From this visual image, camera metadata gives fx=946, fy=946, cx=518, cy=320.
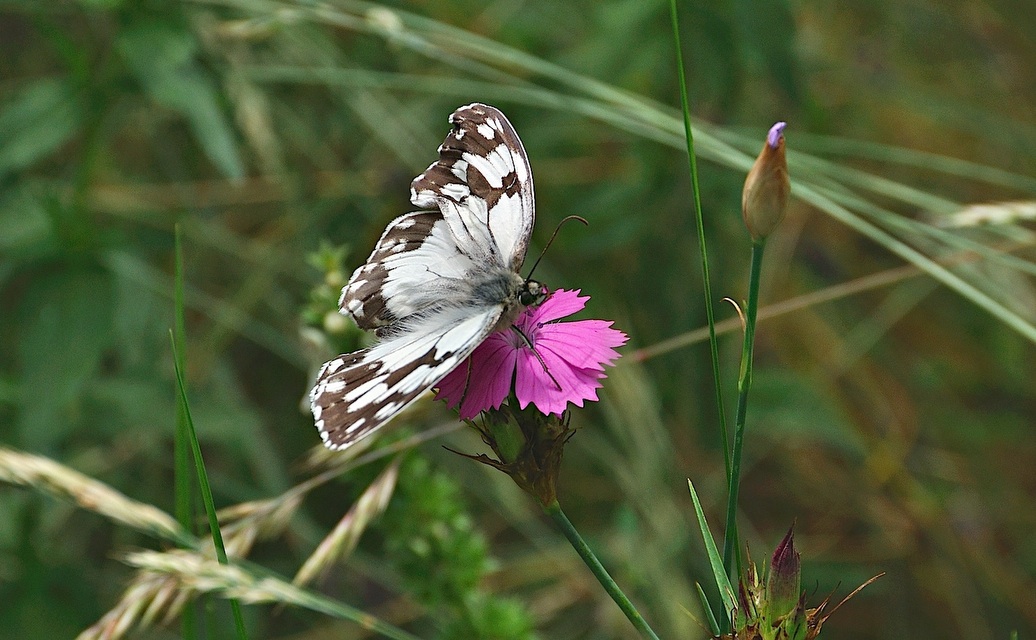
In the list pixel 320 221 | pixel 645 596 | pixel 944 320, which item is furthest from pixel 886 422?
pixel 320 221

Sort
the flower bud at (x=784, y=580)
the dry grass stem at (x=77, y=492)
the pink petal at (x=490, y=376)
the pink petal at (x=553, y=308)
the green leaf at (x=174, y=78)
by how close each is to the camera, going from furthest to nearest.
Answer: the green leaf at (x=174, y=78)
the dry grass stem at (x=77, y=492)
the pink petal at (x=553, y=308)
the pink petal at (x=490, y=376)
the flower bud at (x=784, y=580)

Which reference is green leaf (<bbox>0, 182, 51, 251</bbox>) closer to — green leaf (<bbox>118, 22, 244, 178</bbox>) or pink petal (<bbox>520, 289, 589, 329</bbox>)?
green leaf (<bbox>118, 22, 244, 178</bbox>)

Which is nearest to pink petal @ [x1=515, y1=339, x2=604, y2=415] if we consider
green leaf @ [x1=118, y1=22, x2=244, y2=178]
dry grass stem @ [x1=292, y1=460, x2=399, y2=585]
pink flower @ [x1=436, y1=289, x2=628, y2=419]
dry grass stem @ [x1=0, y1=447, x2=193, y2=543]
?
pink flower @ [x1=436, y1=289, x2=628, y2=419]

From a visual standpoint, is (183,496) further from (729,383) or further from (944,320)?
(944,320)

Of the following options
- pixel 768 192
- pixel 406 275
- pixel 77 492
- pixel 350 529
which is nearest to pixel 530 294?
pixel 406 275

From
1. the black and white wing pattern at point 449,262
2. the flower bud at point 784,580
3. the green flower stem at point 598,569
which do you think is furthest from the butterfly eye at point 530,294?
the flower bud at point 784,580

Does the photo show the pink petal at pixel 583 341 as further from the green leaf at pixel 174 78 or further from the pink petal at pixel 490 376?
the green leaf at pixel 174 78
